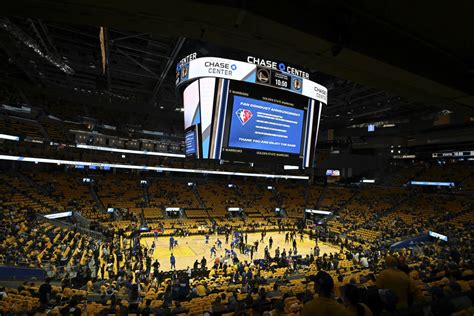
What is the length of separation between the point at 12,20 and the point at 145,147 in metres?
23.7

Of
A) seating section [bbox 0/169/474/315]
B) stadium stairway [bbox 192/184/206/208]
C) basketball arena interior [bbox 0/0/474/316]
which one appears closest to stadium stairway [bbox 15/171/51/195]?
seating section [bbox 0/169/474/315]

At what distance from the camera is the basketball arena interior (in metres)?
3.09

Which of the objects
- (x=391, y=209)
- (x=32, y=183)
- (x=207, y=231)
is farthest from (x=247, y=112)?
(x=391, y=209)

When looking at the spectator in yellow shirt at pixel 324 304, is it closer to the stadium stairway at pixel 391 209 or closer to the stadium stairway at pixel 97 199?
the stadium stairway at pixel 391 209

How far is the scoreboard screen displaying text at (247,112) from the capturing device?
9.12 metres

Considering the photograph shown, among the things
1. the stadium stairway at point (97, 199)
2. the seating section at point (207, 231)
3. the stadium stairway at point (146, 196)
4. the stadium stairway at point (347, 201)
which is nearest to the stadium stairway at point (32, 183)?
the seating section at point (207, 231)

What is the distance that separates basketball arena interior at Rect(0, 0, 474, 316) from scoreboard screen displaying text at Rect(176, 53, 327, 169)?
0.18 feet

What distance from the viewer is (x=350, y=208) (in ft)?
119

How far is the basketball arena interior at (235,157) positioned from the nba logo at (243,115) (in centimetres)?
6

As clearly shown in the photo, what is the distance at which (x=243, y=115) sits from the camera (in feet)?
30.9

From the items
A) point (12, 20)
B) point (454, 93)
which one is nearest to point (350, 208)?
point (454, 93)

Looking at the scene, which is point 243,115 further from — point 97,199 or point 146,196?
point 146,196

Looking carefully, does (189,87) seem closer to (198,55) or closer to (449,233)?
(198,55)

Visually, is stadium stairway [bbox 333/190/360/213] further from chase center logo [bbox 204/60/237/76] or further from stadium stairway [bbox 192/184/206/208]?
chase center logo [bbox 204/60/237/76]
